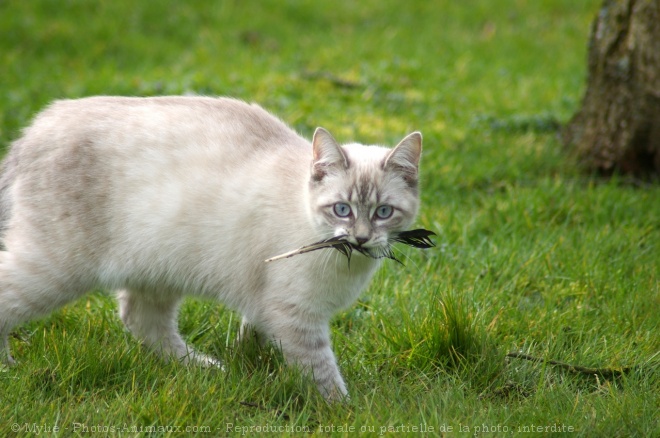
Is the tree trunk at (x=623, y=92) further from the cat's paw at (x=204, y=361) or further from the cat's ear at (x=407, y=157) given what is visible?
the cat's paw at (x=204, y=361)

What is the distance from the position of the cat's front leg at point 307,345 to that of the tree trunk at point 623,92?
139 inches

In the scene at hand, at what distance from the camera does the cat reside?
11.9 feet

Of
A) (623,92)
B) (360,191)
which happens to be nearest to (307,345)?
(360,191)

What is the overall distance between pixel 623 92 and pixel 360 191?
134 inches

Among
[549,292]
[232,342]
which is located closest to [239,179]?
[232,342]

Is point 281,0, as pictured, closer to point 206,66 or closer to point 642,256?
point 206,66

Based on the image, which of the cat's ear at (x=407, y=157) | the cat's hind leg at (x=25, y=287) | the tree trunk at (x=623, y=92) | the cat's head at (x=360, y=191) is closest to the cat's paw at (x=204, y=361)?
the cat's hind leg at (x=25, y=287)

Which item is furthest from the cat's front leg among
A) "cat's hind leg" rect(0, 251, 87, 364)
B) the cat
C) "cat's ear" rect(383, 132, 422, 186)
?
"cat's hind leg" rect(0, 251, 87, 364)

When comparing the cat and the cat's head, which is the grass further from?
the cat's head

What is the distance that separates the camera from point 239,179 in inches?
148

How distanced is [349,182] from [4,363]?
1.82 meters

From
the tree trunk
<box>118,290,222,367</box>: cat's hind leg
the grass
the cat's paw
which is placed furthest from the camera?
the tree trunk

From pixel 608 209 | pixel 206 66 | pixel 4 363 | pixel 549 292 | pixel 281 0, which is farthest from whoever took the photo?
pixel 281 0

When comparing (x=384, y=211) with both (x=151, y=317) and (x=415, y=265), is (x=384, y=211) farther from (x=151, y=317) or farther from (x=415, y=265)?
(x=151, y=317)
